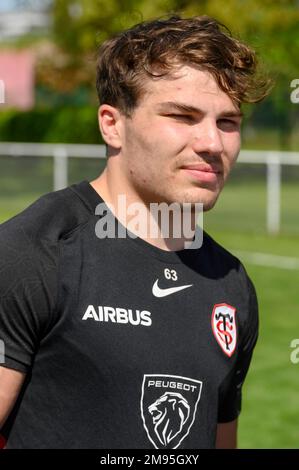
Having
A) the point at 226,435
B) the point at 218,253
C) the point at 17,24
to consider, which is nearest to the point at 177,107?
the point at 218,253

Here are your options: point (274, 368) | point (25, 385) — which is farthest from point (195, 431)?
point (274, 368)

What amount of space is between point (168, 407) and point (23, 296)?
0.62 m

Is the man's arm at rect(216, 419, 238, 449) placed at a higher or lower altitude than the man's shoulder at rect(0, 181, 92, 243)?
lower

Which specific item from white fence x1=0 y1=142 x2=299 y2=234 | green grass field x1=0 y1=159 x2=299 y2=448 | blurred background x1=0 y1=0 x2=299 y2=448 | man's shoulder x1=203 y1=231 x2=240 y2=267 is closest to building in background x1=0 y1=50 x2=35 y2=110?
blurred background x1=0 y1=0 x2=299 y2=448

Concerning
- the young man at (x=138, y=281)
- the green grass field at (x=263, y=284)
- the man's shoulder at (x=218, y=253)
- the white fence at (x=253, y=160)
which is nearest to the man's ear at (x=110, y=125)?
the young man at (x=138, y=281)

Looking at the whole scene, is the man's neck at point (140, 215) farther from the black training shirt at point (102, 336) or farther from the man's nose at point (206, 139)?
the man's nose at point (206, 139)

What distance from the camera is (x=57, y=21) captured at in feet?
118

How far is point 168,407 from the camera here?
3.13m

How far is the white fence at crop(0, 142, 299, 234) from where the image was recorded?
20.7 metres

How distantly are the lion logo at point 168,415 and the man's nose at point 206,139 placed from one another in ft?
2.66

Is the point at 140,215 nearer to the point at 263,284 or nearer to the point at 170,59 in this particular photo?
the point at 170,59

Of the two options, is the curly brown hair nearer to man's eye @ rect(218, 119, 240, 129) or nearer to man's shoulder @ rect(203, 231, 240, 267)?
man's eye @ rect(218, 119, 240, 129)
